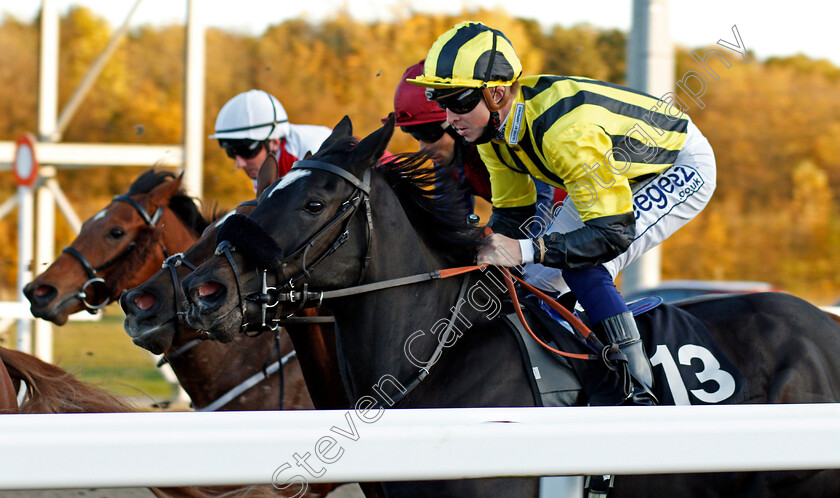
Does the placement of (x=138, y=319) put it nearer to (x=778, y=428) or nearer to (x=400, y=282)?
(x=400, y=282)

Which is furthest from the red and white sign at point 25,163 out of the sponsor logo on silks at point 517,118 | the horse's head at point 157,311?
the sponsor logo on silks at point 517,118

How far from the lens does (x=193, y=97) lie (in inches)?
252

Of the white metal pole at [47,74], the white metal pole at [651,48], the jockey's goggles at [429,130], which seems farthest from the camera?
the white metal pole at [47,74]

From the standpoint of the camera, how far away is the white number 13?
218 centimetres

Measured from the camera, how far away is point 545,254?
2133 mm

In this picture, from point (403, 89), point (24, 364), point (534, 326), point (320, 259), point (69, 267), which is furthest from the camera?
point (69, 267)

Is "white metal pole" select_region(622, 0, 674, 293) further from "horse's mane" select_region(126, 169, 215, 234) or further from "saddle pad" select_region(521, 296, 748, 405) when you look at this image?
"saddle pad" select_region(521, 296, 748, 405)

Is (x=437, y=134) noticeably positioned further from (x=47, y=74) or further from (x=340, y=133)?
(x=47, y=74)

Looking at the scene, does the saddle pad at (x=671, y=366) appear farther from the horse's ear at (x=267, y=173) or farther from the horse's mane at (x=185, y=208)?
the horse's mane at (x=185, y=208)

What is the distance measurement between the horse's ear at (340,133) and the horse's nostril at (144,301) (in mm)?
777

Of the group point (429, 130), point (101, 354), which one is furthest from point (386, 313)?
point (101, 354)

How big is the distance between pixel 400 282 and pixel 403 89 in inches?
43.0

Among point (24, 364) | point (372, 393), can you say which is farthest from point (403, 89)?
point (24, 364)

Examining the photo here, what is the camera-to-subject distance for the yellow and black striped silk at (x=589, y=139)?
2.10m
